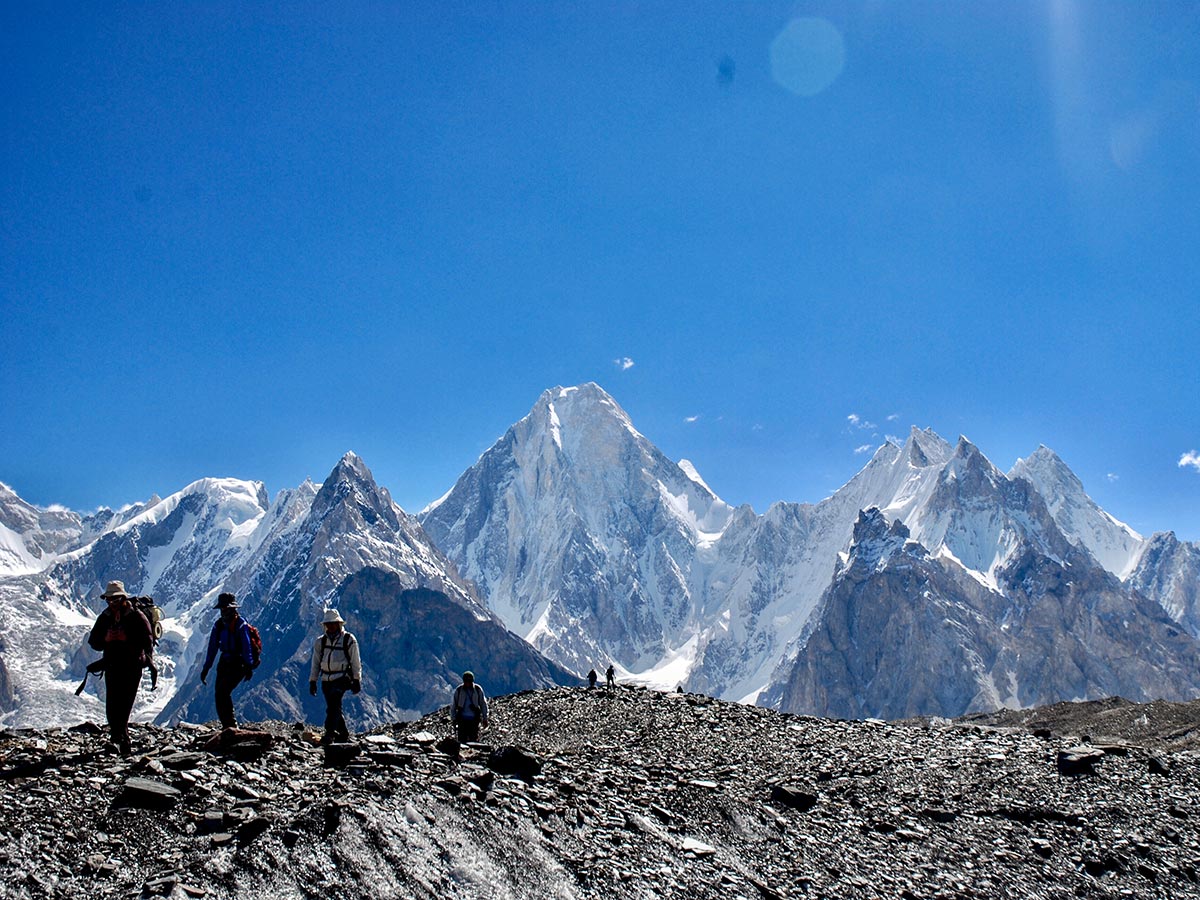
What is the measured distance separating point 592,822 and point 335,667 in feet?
22.9

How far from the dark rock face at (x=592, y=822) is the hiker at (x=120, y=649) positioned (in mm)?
775

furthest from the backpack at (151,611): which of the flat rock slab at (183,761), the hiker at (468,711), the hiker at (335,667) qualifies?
the hiker at (468,711)

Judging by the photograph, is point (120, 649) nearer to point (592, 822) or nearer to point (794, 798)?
point (592, 822)

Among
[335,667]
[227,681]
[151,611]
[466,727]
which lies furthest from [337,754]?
[466,727]

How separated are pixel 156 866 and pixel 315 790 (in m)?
2.86

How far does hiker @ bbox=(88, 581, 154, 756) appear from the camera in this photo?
16984 millimetres

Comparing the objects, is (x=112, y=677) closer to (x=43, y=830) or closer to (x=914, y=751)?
(x=43, y=830)

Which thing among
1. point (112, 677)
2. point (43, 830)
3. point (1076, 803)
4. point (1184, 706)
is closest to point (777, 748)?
point (1076, 803)

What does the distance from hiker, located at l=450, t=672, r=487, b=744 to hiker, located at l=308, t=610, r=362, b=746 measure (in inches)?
160

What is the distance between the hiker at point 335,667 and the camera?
771 inches

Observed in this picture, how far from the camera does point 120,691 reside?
17250mm

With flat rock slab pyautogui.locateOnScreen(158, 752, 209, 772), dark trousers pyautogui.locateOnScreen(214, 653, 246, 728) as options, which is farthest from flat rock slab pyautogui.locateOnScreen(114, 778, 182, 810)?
dark trousers pyautogui.locateOnScreen(214, 653, 246, 728)

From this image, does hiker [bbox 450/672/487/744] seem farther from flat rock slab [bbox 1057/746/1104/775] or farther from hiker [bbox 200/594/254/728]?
flat rock slab [bbox 1057/746/1104/775]

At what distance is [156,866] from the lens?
1147 cm
